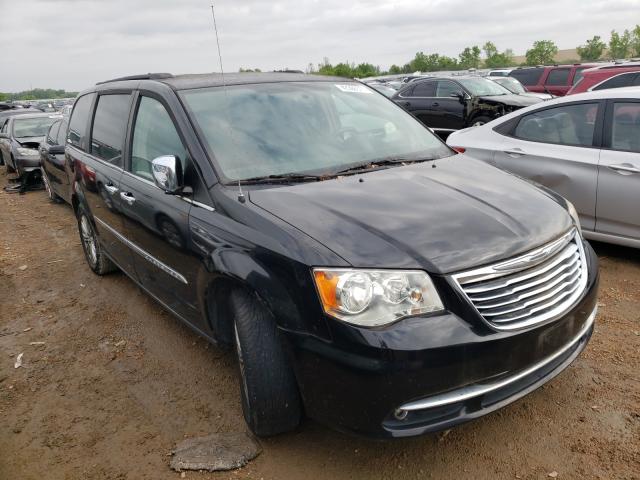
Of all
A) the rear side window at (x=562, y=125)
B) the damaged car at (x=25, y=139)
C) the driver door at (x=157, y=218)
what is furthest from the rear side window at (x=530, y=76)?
the driver door at (x=157, y=218)

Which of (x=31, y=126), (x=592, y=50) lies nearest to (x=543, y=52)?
(x=592, y=50)

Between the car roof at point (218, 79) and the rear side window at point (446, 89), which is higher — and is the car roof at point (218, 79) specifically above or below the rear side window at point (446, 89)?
above

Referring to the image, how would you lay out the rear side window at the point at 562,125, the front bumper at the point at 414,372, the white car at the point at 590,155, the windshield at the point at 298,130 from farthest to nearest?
the rear side window at the point at 562,125 → the white car at the point at 590,155 → the windshield at the point at 298,130 → the front bumper at the point at 414,372

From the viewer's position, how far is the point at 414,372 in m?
2.05

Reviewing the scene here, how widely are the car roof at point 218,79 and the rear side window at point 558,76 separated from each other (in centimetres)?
1372

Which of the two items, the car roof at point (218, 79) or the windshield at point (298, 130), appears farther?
the car roof at point (218, 79)

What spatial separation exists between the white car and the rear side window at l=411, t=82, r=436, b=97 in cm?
762

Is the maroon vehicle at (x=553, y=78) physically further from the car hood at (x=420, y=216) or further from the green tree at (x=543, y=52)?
the green tree at (x=543, y=52)

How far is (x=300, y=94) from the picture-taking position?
352 centimetres

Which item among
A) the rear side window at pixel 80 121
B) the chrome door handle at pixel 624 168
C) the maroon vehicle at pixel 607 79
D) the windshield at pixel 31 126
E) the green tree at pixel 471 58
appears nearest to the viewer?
the chrome door handle at pixel 624 168

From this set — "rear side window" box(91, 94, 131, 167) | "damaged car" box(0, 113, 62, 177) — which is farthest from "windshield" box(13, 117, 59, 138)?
"rear side window" box(91, 94, 131, 167)

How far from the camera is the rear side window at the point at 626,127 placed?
447 centimetres

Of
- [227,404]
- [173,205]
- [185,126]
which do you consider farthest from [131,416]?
[185,126]

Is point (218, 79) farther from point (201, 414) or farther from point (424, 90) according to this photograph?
point (424, 90)
